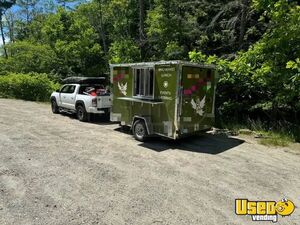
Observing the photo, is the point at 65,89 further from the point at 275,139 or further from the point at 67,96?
the point at 275,139

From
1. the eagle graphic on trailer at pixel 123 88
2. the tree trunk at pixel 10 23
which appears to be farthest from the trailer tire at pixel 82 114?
the tree trunk at pixel 10 23

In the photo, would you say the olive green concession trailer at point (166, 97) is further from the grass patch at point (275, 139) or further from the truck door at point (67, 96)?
the truck door at point (67, 96)

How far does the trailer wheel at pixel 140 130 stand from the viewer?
8930 millimetres

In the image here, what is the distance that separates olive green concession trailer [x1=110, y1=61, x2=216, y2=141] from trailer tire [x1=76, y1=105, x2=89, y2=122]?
2954 millimetres

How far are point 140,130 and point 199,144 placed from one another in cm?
194

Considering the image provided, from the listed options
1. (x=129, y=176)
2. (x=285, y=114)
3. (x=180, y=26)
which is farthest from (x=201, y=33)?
(x=129, y=176)

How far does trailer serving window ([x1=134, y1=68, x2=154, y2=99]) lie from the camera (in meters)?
9.10

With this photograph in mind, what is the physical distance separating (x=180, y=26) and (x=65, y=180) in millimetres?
13996

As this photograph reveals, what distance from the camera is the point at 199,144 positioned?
8898mm

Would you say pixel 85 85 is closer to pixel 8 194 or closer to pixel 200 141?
pixel 200 141

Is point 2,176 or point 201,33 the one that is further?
point 201,33

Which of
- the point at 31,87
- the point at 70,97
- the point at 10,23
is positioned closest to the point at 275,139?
the point at 70,97

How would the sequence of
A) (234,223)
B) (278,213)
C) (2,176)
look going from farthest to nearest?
1. (2,176)
2. (278,213)
3. (234,223)

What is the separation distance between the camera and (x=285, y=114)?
11.2 meters
